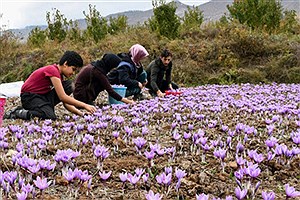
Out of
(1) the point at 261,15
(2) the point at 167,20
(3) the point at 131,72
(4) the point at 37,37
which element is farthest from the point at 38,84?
(4) the point at 37,37

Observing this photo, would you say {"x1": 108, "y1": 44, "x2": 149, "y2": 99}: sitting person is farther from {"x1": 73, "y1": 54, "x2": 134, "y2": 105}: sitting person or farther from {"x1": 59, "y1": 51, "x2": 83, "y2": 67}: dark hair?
{"x1": 59, "y1": 51, "x2": 83, "y2": 67}: dark hair

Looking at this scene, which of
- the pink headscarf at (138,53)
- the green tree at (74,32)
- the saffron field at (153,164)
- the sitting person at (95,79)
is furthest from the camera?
the green tree at (74,32)

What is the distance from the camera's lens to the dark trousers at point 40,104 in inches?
226

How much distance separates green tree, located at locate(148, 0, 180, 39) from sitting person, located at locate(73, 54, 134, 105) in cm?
1118

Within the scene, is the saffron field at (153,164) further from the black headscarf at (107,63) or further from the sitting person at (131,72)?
the sitting person at (131,72)

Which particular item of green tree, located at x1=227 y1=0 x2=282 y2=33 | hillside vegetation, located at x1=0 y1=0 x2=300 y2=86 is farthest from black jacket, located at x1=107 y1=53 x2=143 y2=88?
green tree, located at x1=227 y1=0 x2=282 y2=33

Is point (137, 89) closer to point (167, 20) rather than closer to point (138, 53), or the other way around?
point (138, 53)

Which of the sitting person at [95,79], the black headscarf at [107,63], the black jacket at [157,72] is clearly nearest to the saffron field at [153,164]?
the sitting person at [95,79]

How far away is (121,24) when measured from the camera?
87.5ft

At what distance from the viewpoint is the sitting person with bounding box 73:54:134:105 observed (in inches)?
267

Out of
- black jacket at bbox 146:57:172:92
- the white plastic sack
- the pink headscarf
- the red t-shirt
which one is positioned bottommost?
the white plastic sack

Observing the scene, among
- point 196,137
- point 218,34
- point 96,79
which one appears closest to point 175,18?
point 218,34

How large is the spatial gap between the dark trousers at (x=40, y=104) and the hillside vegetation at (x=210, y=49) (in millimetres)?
8122

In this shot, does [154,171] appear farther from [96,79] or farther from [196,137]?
[96,79]
